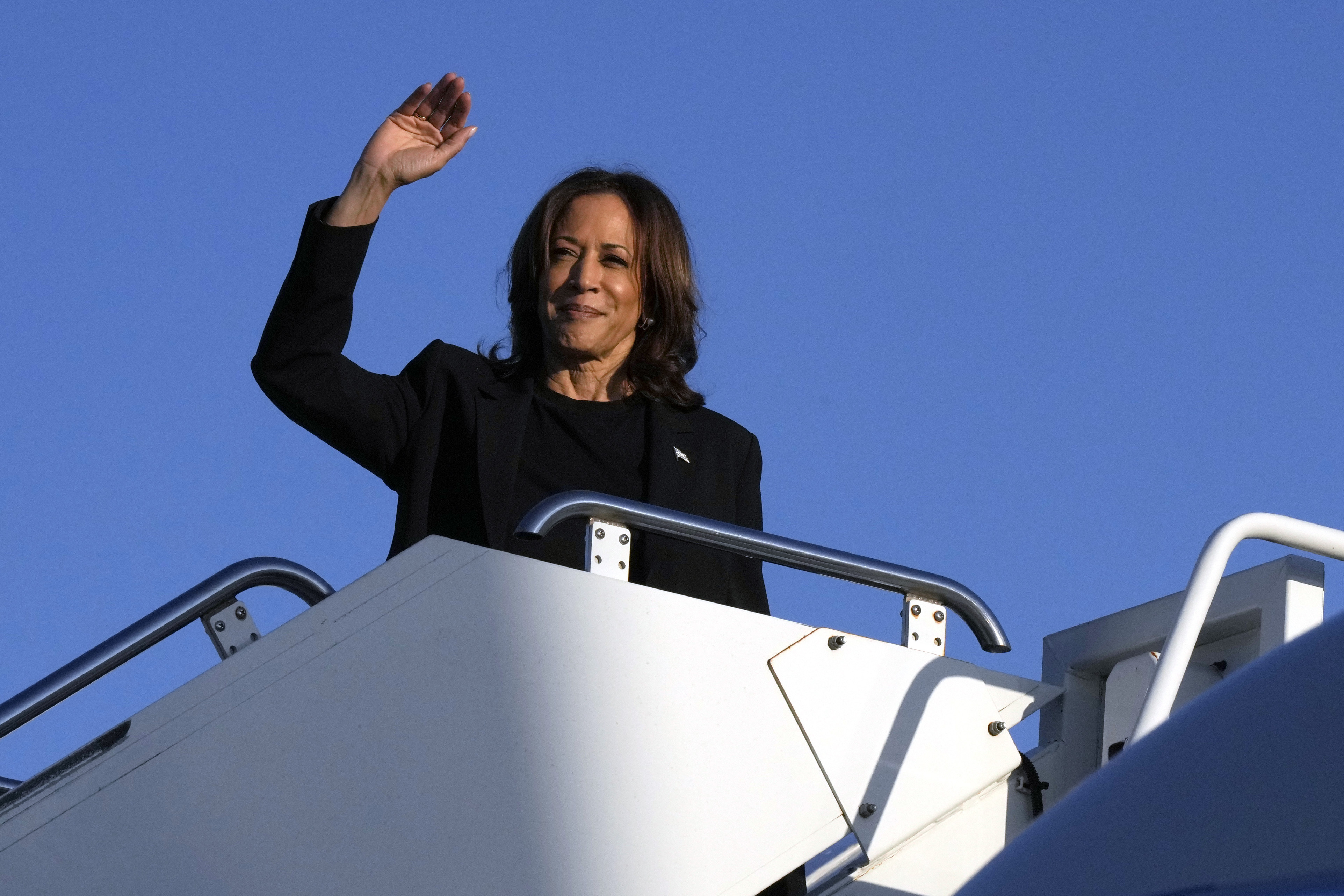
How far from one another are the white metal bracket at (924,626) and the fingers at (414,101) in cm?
147

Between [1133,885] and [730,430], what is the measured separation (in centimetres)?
256

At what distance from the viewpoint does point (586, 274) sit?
154 inches

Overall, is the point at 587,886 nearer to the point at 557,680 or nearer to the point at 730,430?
the point at 557,680

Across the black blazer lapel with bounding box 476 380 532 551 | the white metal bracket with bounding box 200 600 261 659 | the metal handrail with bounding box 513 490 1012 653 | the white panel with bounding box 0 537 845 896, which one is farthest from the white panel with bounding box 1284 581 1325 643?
the white metal bracket with bounding box 200 600 261 659

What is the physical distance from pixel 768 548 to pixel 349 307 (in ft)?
3.30

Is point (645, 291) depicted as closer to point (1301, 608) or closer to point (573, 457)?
point (573, 457)

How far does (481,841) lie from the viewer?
2.71m

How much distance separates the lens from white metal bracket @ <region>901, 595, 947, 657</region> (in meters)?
3.23

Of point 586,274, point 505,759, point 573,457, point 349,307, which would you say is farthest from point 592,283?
point 505,759

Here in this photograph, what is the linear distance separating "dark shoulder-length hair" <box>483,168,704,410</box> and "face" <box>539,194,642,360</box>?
0.08 ft

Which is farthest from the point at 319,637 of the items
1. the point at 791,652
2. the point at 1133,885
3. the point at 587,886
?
the point at 1133,885

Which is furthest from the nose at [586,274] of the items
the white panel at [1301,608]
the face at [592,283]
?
the white panel at [1301,608]

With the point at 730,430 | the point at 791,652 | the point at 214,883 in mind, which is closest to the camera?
the point at 214,883

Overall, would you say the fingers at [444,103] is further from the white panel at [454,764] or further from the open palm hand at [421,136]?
the white panel at [454,764]
